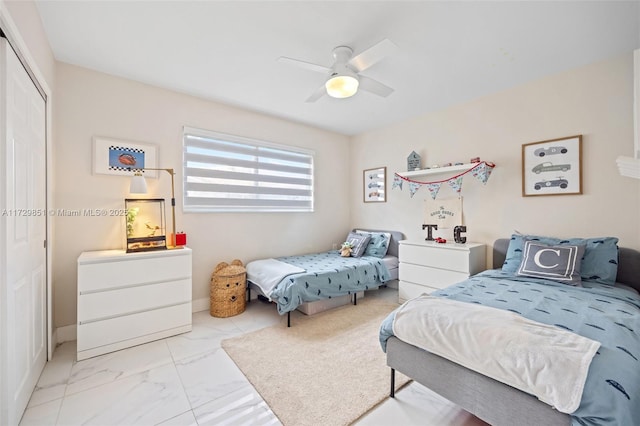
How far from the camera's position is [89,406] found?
5.46ft

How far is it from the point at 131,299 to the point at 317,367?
176 cm

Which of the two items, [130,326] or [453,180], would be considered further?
[453,180]

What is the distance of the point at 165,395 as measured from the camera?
1.76 metres

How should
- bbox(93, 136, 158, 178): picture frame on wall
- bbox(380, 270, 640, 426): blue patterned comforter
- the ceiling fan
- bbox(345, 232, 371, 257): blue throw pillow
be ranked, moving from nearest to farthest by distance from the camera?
bbox(380, 270, 640, 426): blue patterned comforter, the ceiling fan, bbox(93, 136, 158, 178): picture frame on wall, bbox(345, 232, 371, 257): blue throw pillow

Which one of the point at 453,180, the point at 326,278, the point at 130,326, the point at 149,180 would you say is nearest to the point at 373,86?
the point at 453,180

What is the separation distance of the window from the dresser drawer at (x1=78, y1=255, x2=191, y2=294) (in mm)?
801

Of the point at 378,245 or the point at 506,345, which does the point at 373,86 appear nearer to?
the point at 506,345

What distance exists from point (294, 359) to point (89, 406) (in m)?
1.35

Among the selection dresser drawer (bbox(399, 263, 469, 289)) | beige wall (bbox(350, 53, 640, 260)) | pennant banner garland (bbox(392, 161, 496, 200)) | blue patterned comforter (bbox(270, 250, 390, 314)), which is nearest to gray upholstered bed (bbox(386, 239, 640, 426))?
blue patterned comforter (bbox(270, 250, 390, 314))

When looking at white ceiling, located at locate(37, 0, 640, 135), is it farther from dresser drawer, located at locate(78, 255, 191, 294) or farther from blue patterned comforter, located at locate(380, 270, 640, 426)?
blue patterned comforter, located at locate(380, 270, 640, 426)

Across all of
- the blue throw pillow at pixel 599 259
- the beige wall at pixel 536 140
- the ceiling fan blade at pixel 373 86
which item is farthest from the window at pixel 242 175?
the blue throw pillow at pixel 599 259

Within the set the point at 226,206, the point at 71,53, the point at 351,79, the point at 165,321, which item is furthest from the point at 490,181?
the point at 71,53

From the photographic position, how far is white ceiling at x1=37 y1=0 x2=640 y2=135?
5.94ft

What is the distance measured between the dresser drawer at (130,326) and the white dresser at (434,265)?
2.56 meters
